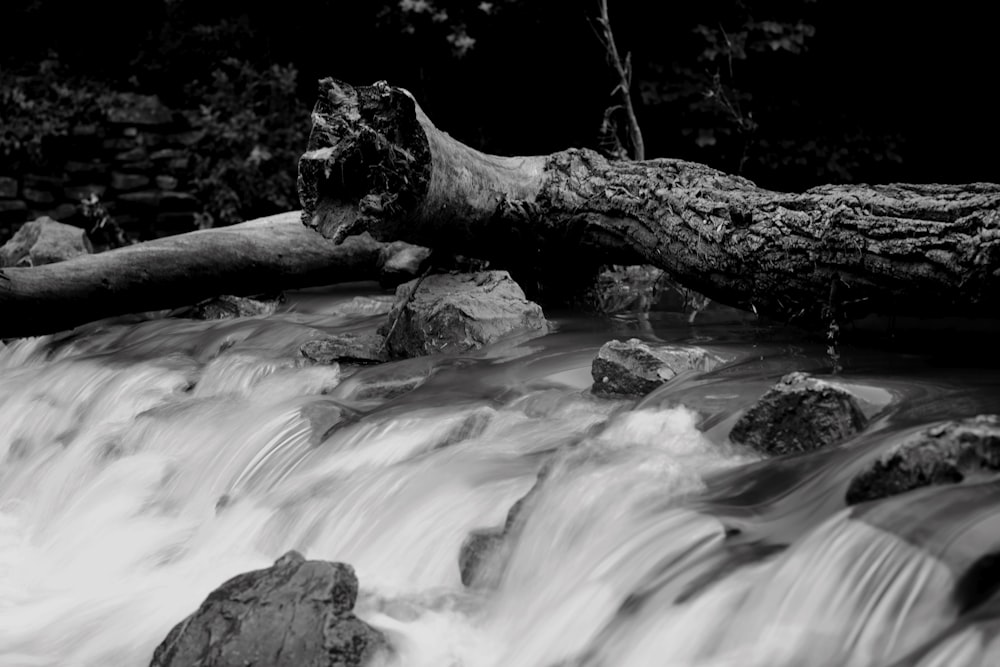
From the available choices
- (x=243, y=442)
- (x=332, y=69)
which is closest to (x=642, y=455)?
(x=243, y=442)

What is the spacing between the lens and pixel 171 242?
20.7 ft

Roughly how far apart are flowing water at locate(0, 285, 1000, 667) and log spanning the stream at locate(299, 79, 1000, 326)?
0.30 meters

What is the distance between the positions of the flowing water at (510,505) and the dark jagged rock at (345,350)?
3.9 inches

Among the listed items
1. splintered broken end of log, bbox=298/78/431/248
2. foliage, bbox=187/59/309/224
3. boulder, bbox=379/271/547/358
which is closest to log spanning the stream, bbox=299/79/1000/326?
splintered broken end of log, bbox=298/78/431/248

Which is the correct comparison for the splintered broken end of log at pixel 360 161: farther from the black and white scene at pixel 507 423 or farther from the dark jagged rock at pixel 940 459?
the dark jagged rock at pixel 940 459

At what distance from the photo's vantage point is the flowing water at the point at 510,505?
2541 millimetres

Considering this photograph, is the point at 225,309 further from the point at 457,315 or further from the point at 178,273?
the point at 457,315

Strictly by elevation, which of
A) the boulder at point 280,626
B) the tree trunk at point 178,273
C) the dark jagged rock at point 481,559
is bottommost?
the dark jagged rock at point 481,559

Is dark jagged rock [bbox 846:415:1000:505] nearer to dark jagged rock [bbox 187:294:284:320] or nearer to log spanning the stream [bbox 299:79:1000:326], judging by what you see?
log spanning the stream [bbox 299:79:1000:326]

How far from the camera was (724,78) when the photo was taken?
1055cm

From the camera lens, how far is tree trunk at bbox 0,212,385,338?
5715mm

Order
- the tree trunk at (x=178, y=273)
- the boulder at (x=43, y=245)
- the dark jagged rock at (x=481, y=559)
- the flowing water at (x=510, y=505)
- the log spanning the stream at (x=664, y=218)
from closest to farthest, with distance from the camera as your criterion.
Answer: the flowing water at (x=510, y=505), the dark jagged rock at (x=481, y=559), the log spanning the stream at (x=664, y=218), the tree trunk at (x=178, y=273), the boulder at (x=43, y=245)

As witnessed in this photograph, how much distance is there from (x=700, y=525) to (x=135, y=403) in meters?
3.57

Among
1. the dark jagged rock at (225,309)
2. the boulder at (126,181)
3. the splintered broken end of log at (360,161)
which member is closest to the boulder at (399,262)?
the dark jagged rock at (225,309)
